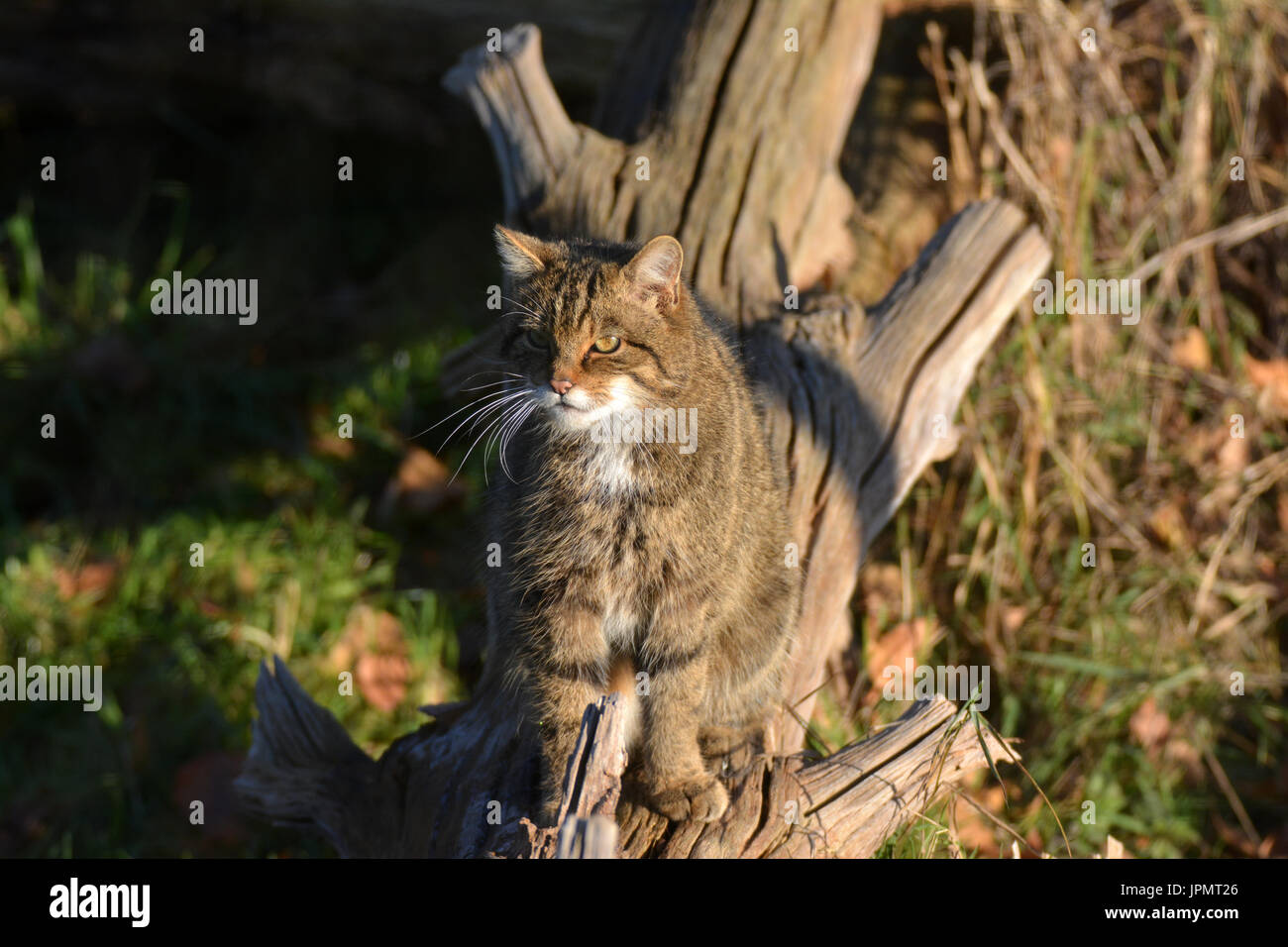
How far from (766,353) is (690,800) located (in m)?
1.63

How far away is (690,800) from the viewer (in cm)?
301

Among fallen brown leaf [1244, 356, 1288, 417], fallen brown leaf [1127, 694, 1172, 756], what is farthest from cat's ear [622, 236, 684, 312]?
fallen brown leaf [1244, 356, 1288, 417]

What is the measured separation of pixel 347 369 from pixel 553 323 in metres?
2.90

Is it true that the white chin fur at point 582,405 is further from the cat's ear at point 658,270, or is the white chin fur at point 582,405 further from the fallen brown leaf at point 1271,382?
the fallen brown leaf at point 1271,382

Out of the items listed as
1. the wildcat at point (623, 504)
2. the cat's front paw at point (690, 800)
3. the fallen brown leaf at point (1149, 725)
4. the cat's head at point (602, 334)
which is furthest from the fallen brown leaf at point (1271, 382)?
the cat's front paw at point (690, 800)

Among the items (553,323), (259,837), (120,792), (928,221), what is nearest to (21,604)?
(120,792)

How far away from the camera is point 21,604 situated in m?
4.62

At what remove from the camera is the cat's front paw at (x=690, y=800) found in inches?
118

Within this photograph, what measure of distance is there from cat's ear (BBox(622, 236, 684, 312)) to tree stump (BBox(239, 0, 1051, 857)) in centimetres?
93

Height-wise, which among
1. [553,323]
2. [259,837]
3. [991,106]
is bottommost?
[259,837]

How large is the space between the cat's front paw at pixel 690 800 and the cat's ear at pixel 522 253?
56.8 inches

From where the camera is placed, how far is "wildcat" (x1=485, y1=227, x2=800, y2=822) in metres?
2.93
